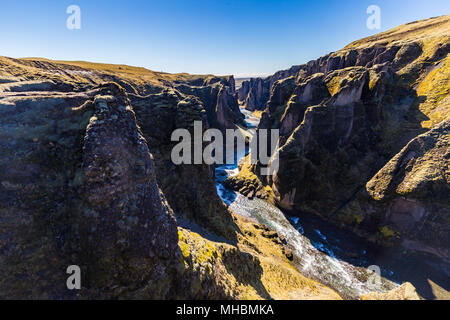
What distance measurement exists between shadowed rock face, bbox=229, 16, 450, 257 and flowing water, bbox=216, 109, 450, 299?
2.30 m

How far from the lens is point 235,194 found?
51438mm

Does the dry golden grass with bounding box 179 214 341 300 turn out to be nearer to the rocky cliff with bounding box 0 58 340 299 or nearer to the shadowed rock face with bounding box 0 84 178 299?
the rocky cliff with bounding box 0 58 340 299

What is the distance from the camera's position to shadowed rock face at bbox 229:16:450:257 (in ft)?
99.7

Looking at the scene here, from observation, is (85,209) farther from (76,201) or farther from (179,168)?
(179,168)

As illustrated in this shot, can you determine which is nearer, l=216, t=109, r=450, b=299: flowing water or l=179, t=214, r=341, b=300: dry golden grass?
l=179, t=214, r=341, b=300: dry golden grass

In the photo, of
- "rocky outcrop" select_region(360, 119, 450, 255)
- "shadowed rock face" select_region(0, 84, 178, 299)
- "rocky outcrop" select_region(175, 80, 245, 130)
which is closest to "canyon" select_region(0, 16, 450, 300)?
"shadowed rock face" select_region(0, 84, 178, 299)

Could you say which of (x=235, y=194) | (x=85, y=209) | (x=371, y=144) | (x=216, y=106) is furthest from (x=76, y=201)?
(x=216, y=106)

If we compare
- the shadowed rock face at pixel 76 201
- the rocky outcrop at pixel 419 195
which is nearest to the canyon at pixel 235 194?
the shadowed rock face at pixel 76 201

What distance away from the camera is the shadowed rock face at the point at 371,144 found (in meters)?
30.4

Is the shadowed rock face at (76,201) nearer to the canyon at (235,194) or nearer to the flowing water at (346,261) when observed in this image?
the canyon at (235,194)

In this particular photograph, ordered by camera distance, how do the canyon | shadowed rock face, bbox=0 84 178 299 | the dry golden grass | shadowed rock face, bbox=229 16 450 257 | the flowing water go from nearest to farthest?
shadowed rock face, bbox=0 84 178 299
the canyon
the dry golden grass
the flowing water
shadowed rock face, bbox=229 16 450 257

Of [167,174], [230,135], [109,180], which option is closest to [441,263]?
[167,174]

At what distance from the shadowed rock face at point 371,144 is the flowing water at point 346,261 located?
230 centimetres

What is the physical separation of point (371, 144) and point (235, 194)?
1321 inches
